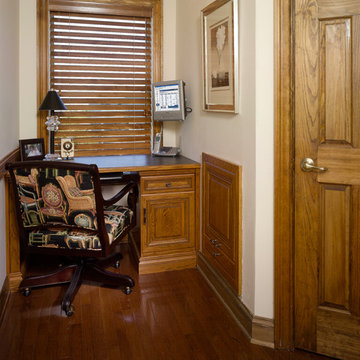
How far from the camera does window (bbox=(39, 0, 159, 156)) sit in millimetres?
3299

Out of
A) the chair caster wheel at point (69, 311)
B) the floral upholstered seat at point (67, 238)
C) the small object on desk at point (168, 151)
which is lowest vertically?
the chair caster wheel at point (69, 311)

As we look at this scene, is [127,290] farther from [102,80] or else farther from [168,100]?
[102,80]

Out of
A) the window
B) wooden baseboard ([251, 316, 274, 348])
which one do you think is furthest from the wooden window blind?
wooden baseboard ([251, 316, 274, 348])

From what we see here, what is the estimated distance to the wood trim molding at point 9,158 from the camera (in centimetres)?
232

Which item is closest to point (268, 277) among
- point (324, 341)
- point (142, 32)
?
point (324, 341)

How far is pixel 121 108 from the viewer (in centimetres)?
350

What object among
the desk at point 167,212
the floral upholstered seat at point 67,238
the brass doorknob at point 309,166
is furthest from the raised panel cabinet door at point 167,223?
the brass doorknob at point 309,166

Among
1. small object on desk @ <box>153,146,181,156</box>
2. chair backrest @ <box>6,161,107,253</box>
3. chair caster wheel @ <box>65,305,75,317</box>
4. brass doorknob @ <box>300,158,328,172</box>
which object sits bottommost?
chair caster wheel @ <box>65,305,75,317</box>

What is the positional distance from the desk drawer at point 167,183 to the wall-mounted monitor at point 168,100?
1.81 feet

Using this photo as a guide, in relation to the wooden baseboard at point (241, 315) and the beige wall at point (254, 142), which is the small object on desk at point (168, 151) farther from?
the wooden baseboard at point (241, 315)

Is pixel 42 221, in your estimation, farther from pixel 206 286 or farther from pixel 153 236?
pixel 206 286

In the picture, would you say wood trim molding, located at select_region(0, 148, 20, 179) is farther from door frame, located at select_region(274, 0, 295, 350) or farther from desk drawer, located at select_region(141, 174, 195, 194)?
door frame, located at select_region(274, 0, 295, 350)

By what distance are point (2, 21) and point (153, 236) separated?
1.77 m

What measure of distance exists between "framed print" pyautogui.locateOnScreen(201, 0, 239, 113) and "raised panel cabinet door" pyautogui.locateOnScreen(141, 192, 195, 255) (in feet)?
2.44
